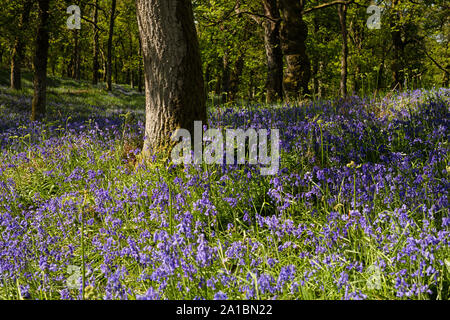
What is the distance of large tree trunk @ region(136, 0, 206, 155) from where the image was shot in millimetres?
4586

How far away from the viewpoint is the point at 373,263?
215 cm

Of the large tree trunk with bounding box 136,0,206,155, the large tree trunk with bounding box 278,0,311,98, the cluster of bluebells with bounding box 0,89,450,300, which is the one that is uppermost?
the large tree trunk with bounding box 278,0,311,98

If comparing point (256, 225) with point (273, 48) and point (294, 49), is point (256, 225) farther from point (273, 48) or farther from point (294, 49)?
point (273, 48)

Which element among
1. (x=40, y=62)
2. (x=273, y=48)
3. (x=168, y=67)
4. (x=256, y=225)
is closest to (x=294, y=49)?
(x=273, y=48)

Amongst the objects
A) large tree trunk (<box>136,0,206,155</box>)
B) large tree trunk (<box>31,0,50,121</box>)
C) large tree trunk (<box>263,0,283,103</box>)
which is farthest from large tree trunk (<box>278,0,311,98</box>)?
large tree trunk (<box>31,0,50,121</box>)

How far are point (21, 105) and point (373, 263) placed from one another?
556 inches

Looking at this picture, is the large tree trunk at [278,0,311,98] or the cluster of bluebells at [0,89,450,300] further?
the large tree trunk at [278,0,311,98]

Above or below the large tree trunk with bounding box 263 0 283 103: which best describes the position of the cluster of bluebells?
below

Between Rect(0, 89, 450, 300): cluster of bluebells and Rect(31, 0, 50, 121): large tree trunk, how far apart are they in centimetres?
465

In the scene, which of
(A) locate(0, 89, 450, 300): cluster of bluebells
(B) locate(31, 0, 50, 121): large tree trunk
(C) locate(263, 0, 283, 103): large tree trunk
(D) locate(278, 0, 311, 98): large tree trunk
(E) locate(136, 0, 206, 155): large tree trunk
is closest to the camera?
(A) locate(0, 89, 450, 300): cluster of bluebells

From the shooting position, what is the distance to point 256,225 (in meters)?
2.71

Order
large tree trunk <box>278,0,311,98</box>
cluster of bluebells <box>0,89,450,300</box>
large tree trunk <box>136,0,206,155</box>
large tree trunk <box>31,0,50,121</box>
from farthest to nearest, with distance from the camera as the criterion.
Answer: large tree trunk <box>278,0,311,98</box> < large tree trunk <box>31,0,50,121</box> < large tree trunk <box>136,0,206,155</box> < cluster of bluebells <box>0,89,450,300</box>

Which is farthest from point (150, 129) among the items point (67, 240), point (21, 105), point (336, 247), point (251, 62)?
point (251, 62)

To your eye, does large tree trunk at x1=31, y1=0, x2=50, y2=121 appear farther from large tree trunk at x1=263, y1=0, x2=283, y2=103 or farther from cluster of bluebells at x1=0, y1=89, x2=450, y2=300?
large tree trunk at x1=263, y1=0, x2=283, y2=103
